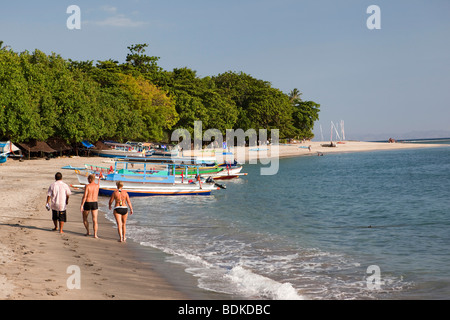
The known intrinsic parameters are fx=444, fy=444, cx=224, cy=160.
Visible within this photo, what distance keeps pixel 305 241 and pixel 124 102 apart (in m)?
63.8

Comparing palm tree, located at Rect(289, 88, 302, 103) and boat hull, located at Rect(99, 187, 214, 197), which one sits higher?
palm tree, located at Rect(289, 88, 302, 103)

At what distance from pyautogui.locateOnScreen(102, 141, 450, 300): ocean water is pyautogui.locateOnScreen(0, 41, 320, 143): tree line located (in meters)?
27.9

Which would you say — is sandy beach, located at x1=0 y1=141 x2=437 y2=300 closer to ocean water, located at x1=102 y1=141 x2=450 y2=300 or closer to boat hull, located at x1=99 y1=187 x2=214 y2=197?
ocean water, located at x1=102 y1=141 x2=450 y2=300

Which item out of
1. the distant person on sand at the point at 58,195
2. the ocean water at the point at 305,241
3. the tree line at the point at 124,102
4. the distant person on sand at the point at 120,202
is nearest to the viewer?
the ocean water at the point at 305,241

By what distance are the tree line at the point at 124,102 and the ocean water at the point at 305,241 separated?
2794cm

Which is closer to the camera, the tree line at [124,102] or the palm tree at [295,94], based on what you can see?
the tree line at [124,102]

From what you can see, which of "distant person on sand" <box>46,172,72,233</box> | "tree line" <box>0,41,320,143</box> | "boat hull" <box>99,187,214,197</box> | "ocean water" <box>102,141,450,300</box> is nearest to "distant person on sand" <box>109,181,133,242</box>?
"distant person on sand" <box>46,172,72,233</box>

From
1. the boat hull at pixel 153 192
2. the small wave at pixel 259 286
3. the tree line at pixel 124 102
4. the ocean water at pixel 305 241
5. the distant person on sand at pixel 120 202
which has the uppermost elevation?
the tree line at pixel 124 102

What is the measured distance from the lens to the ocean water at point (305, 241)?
40.7ft

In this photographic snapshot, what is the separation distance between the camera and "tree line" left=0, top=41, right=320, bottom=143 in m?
51.0

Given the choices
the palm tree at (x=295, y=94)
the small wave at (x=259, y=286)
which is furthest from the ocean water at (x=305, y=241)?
the palm tree at (x=295, y=94)

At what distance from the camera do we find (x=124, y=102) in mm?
77750

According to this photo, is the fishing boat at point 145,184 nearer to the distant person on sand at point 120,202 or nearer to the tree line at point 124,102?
the distant person on sand at point 120,202

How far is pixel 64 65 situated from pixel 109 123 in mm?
10934
